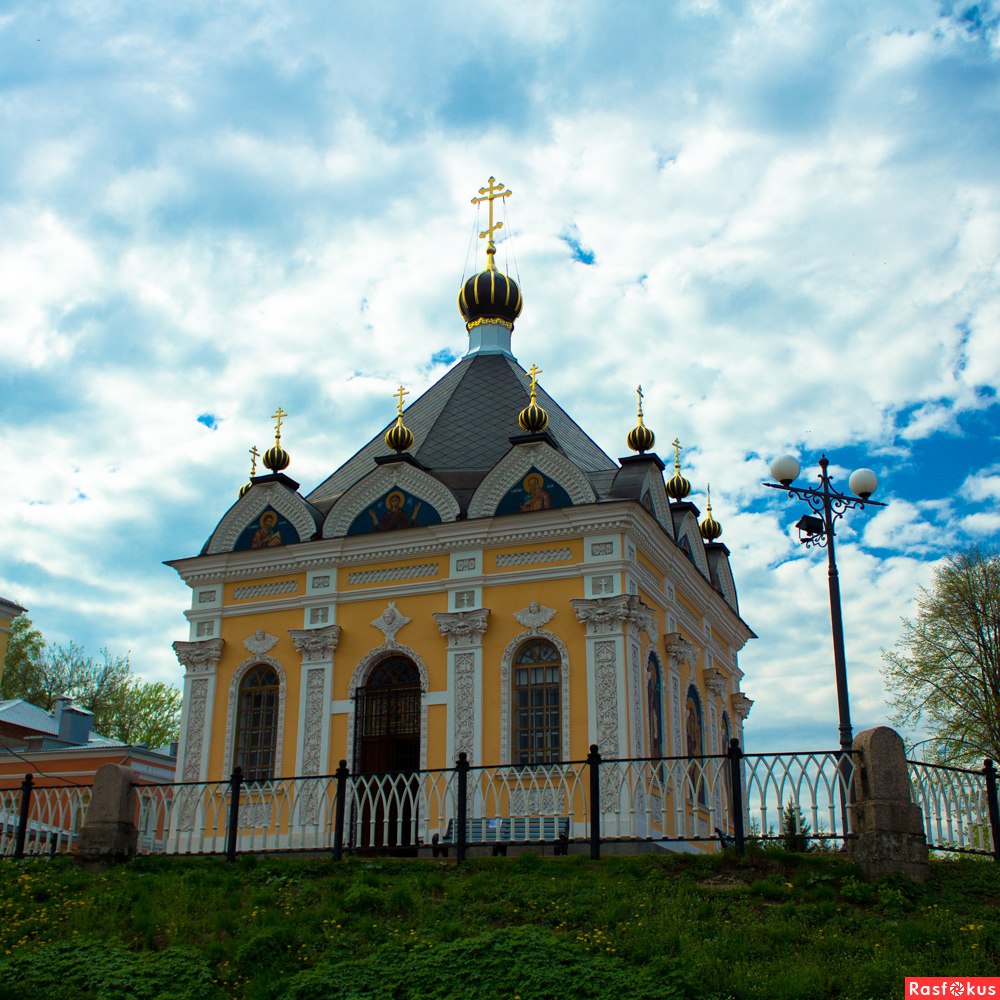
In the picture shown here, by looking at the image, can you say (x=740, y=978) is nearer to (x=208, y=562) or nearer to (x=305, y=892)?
(x=305, y=892)

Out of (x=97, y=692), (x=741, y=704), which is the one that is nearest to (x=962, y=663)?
(x=741, y=704)

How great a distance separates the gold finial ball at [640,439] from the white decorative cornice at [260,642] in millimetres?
6353

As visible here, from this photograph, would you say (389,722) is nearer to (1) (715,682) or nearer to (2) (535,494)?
(2) (535,494)

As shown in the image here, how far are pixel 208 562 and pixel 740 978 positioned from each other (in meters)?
13.2

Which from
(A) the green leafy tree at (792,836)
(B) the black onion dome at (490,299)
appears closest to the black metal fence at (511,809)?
(A) the green leafy tree at (792,836)

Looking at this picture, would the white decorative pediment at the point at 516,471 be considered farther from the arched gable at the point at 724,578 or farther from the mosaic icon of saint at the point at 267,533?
the arched gable at the point at 724,578

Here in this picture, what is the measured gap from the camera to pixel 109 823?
13.1m

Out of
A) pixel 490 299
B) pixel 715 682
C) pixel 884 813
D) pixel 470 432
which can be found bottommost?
pixel 884 813

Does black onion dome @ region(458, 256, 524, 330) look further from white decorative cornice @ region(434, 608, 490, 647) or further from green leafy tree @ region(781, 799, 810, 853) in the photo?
green leafy tree @ region(781, 799, 810, 853)

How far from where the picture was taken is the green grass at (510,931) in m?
8.52

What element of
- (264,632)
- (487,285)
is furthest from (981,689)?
(264,632)

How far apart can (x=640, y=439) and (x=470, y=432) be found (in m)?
2.97

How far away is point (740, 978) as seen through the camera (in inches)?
328

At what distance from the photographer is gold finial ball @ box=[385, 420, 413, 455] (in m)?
19.1
